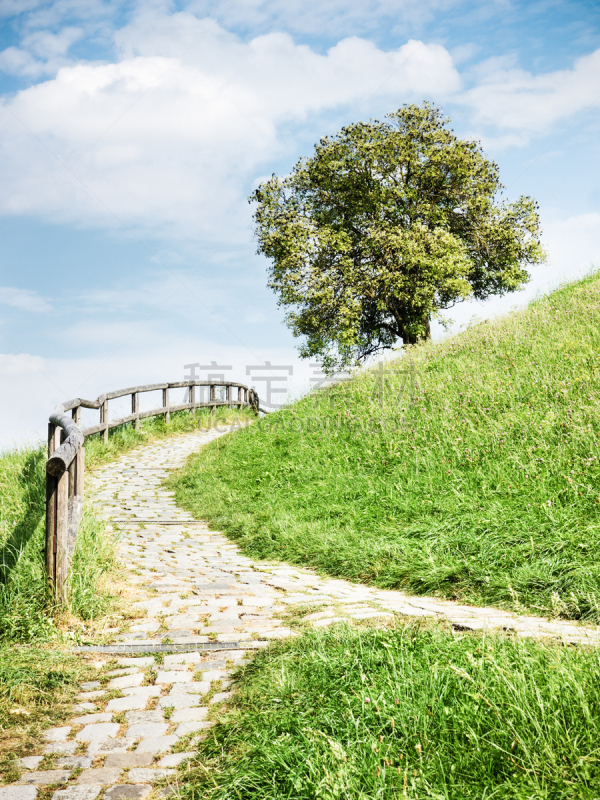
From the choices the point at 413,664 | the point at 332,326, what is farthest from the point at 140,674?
the point at 332,326

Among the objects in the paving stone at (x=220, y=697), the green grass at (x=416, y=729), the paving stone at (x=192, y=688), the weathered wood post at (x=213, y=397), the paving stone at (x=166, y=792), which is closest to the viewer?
the green grass at (x=416, y=729)

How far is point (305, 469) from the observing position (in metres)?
10.4

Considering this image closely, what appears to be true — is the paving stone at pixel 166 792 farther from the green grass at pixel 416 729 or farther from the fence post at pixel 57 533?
the fence post at pixel 57 533

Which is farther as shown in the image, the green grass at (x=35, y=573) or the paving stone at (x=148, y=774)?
the green grass at (x=35, y=573)

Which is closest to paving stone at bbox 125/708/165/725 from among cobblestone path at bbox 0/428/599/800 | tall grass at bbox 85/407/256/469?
cobblestone path at bbox 0/428/599/800

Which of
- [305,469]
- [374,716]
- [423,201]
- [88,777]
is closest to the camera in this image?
[374,716]

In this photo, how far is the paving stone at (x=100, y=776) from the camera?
9.31ft

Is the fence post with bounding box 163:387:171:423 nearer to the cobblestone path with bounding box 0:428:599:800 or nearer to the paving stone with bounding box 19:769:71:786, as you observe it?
the cobblestone path with bounding box 0:428:599:800

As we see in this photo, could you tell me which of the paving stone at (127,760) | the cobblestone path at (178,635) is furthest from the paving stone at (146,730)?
the paving stone at (127,760)

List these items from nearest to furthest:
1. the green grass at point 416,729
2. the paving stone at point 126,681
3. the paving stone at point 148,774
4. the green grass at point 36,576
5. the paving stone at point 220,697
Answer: the green grass at point 416,729 → the paving stone at point 148,774 → the paving stone at point 220,697 → the paving stone at point 126,681 → the green grass at point 36,576

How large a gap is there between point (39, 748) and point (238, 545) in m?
5.12

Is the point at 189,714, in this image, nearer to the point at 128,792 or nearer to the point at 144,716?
the point at 144,716

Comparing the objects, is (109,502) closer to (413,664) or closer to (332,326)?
(413,664)

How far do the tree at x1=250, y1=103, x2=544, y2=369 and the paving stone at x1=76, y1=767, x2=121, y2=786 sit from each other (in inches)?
725
